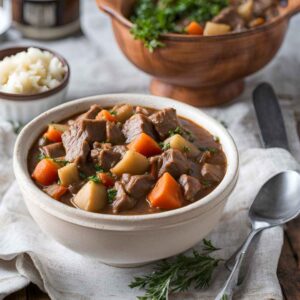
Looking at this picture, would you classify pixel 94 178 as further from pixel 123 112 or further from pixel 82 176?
pixel 123 112

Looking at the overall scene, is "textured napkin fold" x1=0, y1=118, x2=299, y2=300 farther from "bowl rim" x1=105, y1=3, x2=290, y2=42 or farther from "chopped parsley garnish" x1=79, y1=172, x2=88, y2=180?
"bowl rim" x1=105, y1=3, x2=290, y2=42

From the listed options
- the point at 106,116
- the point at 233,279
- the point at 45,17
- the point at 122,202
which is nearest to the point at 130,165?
the point at 122,202

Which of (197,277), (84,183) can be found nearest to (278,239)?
(197,277)

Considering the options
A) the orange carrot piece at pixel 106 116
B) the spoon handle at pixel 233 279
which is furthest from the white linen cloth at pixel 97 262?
the orange carrot piece at pixel 106 116

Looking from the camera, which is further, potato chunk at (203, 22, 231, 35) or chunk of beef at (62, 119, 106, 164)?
potato chunk at (203, 22, 231, 35)

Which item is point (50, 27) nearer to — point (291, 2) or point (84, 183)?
point (291, 2)

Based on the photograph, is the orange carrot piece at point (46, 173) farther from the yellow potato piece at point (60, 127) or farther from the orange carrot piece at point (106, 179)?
the yellow potato piece at point (60, 127)

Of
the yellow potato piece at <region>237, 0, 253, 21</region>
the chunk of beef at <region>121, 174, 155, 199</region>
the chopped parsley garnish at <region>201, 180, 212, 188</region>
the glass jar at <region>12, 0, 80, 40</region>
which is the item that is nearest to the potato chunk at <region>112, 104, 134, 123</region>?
the chunk of beef at <region>121, 174, 155, 199</region>
